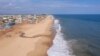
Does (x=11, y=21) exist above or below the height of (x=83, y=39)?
above

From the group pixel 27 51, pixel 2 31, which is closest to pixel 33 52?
pixel 27 51

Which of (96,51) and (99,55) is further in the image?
(96,51)

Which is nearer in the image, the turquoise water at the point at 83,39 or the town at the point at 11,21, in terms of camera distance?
the turquoise water at the point at 83,39

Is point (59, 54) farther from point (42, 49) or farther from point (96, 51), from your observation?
point (96, 51)

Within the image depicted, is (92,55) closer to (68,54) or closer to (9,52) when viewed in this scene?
(68,54)

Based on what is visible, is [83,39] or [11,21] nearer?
[83,39]

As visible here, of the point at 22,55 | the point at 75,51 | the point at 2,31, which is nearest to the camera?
the point at 22,55

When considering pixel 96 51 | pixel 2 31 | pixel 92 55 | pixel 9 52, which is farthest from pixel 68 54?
pixel 2 31

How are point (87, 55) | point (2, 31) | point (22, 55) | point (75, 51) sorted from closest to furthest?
1. point (22, 55)
2. point (87, 55)
3. point (75, 51)
4. point (2, 31)

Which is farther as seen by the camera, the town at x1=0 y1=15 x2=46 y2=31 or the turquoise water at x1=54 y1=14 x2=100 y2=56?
the town at x1=0 y1=15 x2=46 y2=31
